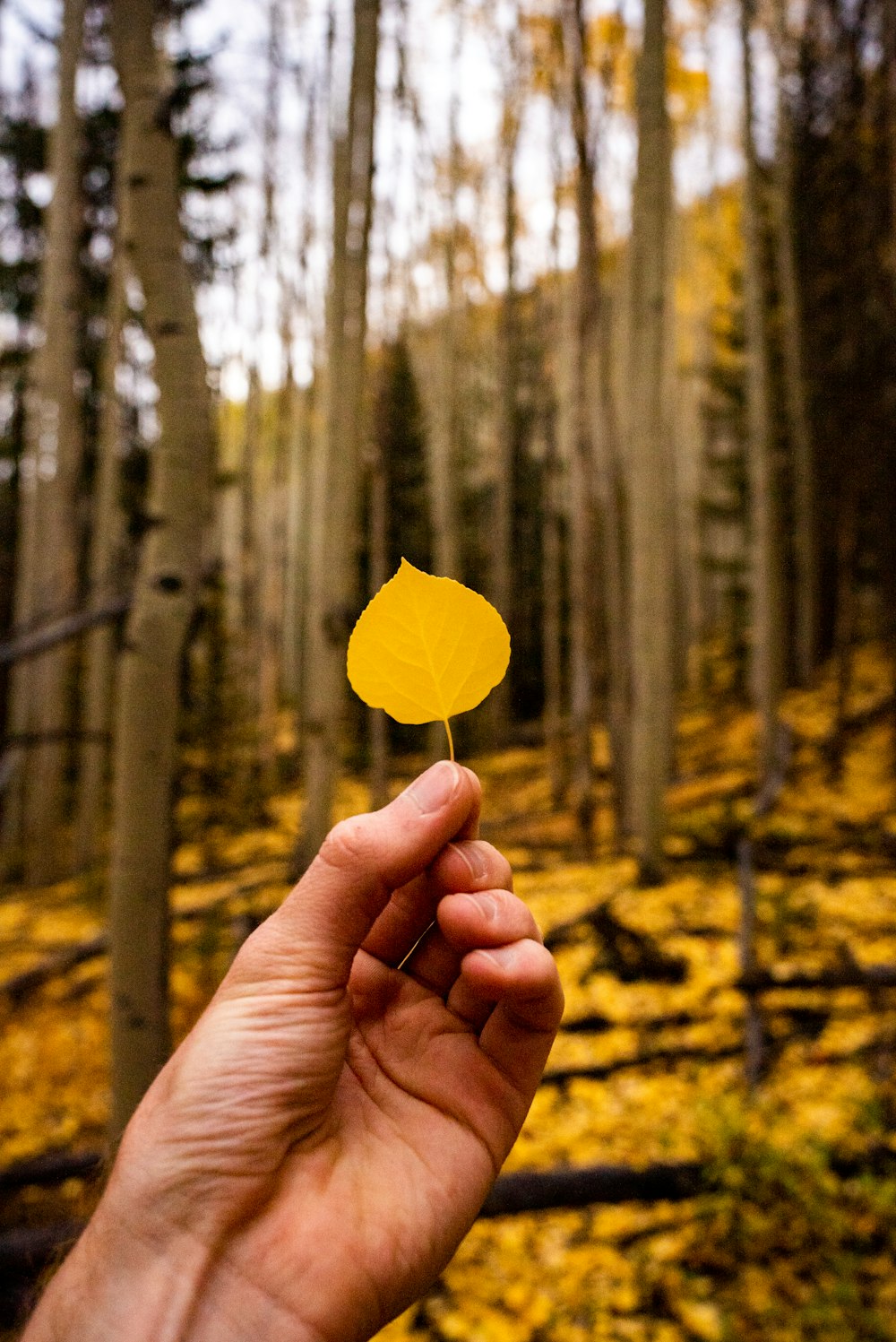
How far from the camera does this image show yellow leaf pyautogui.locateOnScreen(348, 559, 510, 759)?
0.74 metres

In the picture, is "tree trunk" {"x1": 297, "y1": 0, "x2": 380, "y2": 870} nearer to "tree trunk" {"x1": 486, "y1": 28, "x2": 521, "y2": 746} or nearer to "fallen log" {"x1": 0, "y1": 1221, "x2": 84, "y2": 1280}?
"fallen log" {"x1": 0, "y1": 1221, "x2": 84, "y2": 1280}

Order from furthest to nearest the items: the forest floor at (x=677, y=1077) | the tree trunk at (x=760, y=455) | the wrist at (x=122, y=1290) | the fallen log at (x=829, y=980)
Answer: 1. the tree trunk at (x=760, y=455)
2. the fallen log at (x=829, y=980)
3. the forest floor at (x=677, y=1077)
4. the wrist at (x=122, y=1290)

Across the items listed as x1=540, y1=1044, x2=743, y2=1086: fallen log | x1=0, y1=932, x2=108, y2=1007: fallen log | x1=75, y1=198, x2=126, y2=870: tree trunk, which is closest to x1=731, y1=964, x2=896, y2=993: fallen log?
x1=540, y1=1044, x2=743, y2=1086: fallen log

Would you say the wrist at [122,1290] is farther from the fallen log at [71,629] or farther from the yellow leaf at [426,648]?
the fallen log at [71,629]

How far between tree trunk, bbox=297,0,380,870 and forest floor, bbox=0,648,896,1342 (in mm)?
1238

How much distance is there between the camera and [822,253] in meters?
9.41

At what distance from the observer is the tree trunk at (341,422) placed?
13.4 feet

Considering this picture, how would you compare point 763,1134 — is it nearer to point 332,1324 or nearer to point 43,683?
point 332,1324

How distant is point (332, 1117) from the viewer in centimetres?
92

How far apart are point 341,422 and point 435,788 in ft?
12.5

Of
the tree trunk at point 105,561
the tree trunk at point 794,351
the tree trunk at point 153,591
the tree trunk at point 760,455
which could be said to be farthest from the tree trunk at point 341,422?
the tree trunk at point 794,351

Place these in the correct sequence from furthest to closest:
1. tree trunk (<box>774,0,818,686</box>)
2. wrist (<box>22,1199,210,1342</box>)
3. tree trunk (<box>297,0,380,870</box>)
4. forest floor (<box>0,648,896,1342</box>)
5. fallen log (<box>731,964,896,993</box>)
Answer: tree trunk (<box>774,0,818,686</box>)
tree trunk (<box>297,0,380,870</box>)
fallen log (<box>731,964,896,993</box>)
forest floor (<box>0,648,896,1342</box>)
wrist (<box>22,1199,210,1342</box>)

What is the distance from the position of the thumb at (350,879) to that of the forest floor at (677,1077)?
2.63 feet

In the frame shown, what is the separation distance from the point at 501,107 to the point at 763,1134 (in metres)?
9.57
